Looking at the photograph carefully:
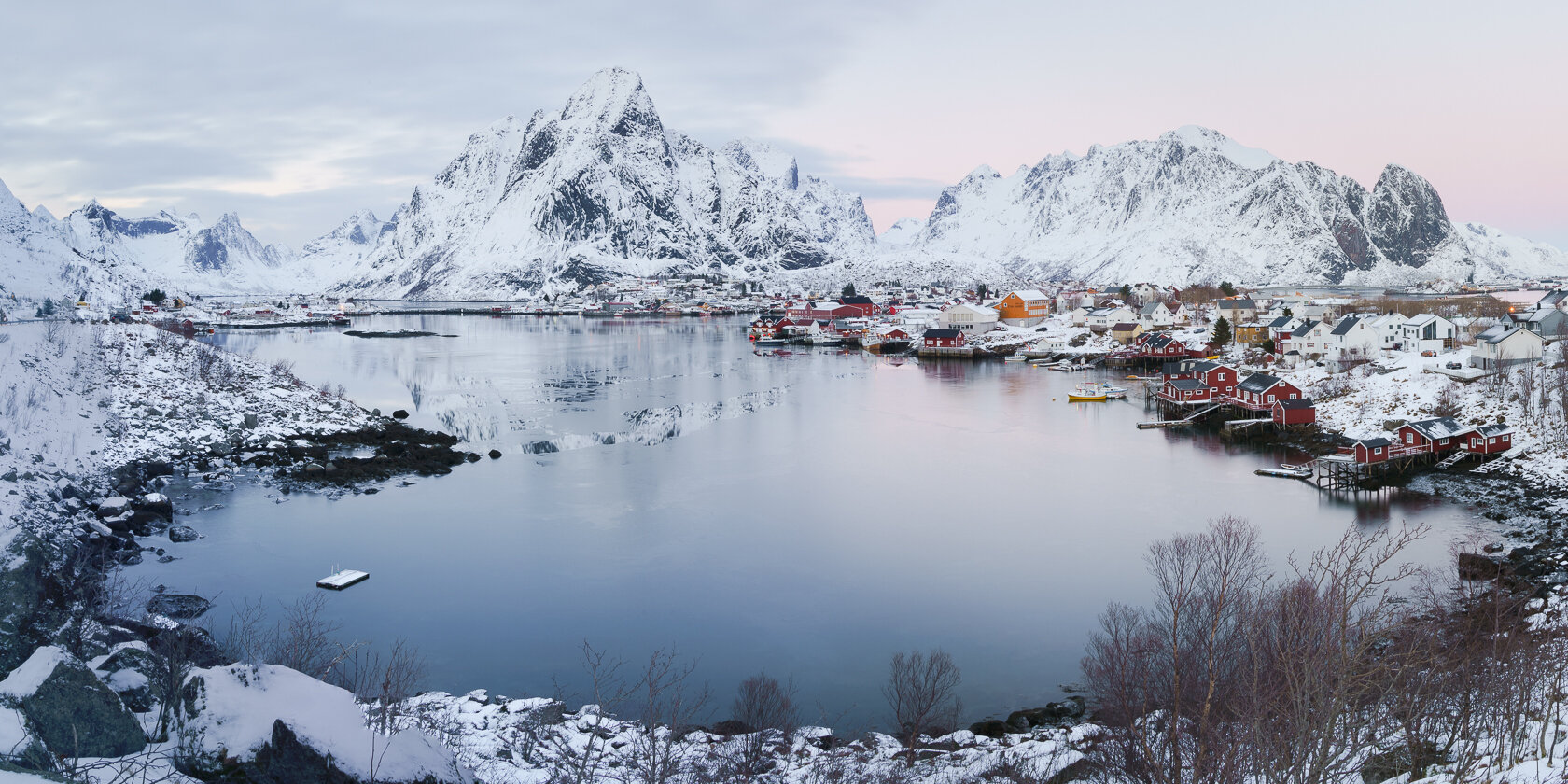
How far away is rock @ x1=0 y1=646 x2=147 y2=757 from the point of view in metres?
4.06

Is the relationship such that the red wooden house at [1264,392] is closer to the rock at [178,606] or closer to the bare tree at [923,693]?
the bare tree at [923,693]

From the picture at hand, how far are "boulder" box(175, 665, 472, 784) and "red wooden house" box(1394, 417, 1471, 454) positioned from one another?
1889cm

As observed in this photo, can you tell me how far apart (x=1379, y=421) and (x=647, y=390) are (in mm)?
20823

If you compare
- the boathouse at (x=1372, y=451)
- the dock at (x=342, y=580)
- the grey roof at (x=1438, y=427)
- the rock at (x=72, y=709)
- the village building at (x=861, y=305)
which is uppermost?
the village building at (x=861, y=305)

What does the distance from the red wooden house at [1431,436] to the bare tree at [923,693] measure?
13167 millimetres

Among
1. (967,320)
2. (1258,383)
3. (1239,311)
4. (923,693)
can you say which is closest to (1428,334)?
(1258,383)

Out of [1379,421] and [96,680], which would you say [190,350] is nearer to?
[96,680]

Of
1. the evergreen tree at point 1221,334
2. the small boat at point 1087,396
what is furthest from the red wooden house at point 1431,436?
the evergreen tree at point 1221,334

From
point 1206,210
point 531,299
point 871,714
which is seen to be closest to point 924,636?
point 871,714

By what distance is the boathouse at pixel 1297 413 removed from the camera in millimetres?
21891

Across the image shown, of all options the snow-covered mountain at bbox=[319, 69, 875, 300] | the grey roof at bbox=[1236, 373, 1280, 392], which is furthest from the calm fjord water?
the snow-covered mountain at bbox=[319, 69, 875, 300]

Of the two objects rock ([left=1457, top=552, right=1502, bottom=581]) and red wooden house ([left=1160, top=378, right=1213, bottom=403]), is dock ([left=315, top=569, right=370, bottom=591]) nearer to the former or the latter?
rock ([left=1457, top=552, right=1502, bottom=581])

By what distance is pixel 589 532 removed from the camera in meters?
14.2

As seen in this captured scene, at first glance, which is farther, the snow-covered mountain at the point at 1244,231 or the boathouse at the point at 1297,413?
the snow-covered mountain at the point at 1244,231
